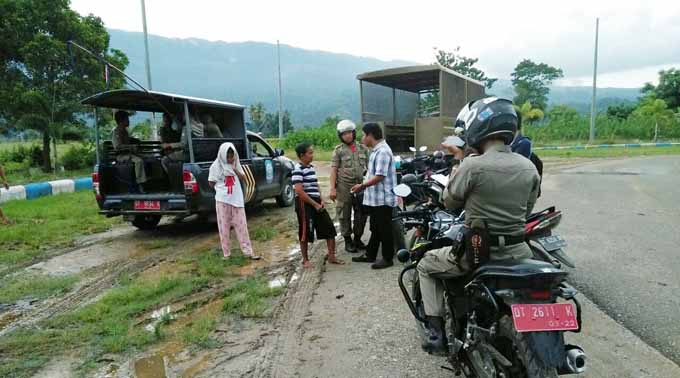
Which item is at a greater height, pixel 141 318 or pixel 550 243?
pixel 550 243

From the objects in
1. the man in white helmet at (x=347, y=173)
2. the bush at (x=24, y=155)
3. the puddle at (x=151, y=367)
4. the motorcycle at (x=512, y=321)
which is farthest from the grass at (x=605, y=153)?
the bush at (x=24, y=155)

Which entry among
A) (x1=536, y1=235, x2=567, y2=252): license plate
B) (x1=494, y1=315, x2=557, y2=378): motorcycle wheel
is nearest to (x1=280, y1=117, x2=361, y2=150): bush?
(x1=536, y1=235, x2=567, y2=252): license plate

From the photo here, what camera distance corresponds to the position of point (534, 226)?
10.2ft

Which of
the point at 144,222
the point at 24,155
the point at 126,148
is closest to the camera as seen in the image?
the point at 126,148

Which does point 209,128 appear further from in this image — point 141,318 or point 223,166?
point 141,318

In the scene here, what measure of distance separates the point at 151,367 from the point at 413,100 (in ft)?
39.2

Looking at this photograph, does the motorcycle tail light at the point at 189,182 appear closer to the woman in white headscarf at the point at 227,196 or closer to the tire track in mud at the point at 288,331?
the woman in white headscarf at the point at 227,196

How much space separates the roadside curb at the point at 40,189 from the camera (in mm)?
10302

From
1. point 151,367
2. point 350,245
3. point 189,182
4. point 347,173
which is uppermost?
point 347,173

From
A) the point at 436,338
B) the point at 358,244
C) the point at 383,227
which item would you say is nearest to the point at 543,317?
the point at 436,338

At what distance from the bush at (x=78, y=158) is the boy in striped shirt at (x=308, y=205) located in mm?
16200

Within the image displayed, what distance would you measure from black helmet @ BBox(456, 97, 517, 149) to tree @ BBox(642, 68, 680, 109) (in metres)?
49.2

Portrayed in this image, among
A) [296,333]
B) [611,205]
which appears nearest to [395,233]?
[296,333]

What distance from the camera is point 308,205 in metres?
5.15
